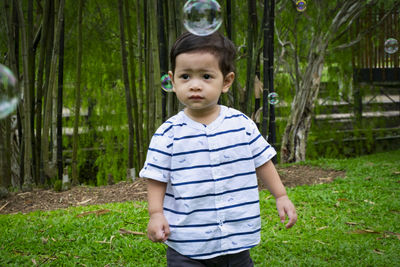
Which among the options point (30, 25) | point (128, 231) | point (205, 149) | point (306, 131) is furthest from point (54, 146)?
point (306, 131)

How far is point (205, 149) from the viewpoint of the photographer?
1.47 metres

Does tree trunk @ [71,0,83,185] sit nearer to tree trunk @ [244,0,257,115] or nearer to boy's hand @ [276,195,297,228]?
tree trunk @ [244,0,257,115]

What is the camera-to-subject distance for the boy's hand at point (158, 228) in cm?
138

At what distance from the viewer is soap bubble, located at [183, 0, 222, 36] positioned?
74.0 inches

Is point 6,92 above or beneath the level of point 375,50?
beneath

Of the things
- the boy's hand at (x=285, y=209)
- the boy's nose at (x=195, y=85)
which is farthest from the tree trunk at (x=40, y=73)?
the boy's hand at (x=285, y=209)

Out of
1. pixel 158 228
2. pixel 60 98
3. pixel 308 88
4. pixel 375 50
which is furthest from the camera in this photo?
pixel 375 50

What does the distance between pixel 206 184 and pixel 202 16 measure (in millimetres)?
881

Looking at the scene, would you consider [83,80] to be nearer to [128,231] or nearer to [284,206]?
[128,231]

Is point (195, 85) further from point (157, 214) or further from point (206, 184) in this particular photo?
point (157, 214)

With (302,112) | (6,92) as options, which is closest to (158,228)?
(6,92)

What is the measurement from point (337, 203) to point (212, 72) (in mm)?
2544

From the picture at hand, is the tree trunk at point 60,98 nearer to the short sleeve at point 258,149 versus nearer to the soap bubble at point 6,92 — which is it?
Answer: the soap bubble at point 6,92

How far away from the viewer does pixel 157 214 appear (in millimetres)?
1416
